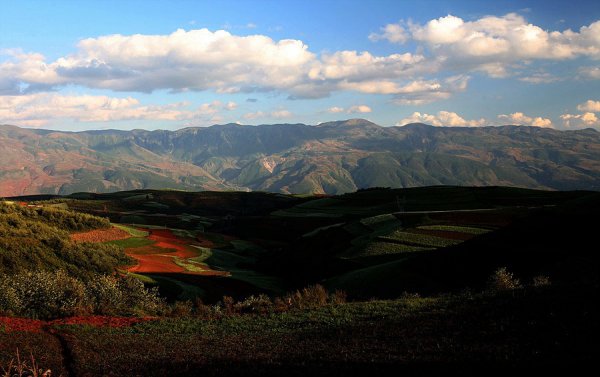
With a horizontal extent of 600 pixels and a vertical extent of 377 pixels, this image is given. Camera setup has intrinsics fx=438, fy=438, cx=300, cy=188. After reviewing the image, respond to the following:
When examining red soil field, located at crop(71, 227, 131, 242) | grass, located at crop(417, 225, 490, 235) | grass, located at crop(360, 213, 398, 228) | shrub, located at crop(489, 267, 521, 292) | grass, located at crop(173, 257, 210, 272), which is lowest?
grass, located at crop(173, 257, 210, 272)

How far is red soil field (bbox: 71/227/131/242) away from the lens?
3472 inches

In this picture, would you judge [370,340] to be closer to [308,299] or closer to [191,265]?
[308,299]

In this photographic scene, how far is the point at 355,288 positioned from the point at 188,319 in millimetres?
21402

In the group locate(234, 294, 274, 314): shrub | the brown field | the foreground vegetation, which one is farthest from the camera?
the brown field

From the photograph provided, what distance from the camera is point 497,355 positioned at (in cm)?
1755

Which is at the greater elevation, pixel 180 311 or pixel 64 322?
pixel 64 322

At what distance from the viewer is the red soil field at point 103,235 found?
88188 mm

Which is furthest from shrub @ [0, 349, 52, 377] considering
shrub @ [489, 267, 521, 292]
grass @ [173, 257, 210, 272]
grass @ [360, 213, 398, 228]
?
grass @ [360, 213, 398, 228]

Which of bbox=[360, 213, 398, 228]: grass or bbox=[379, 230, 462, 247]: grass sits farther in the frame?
bbox=[360, 213, 398, 228]: grass

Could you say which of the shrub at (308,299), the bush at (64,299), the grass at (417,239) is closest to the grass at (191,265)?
the bush at (64,299)

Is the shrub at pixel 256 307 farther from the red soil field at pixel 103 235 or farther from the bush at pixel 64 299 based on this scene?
the red soil field at pixel 103 235

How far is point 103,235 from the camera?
92625 mm

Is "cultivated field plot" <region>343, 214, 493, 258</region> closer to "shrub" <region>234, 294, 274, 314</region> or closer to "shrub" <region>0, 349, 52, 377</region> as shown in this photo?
"shrub" <region>234, 294, 274, 314</region>

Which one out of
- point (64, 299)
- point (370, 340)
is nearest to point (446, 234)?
point (370, 340)
